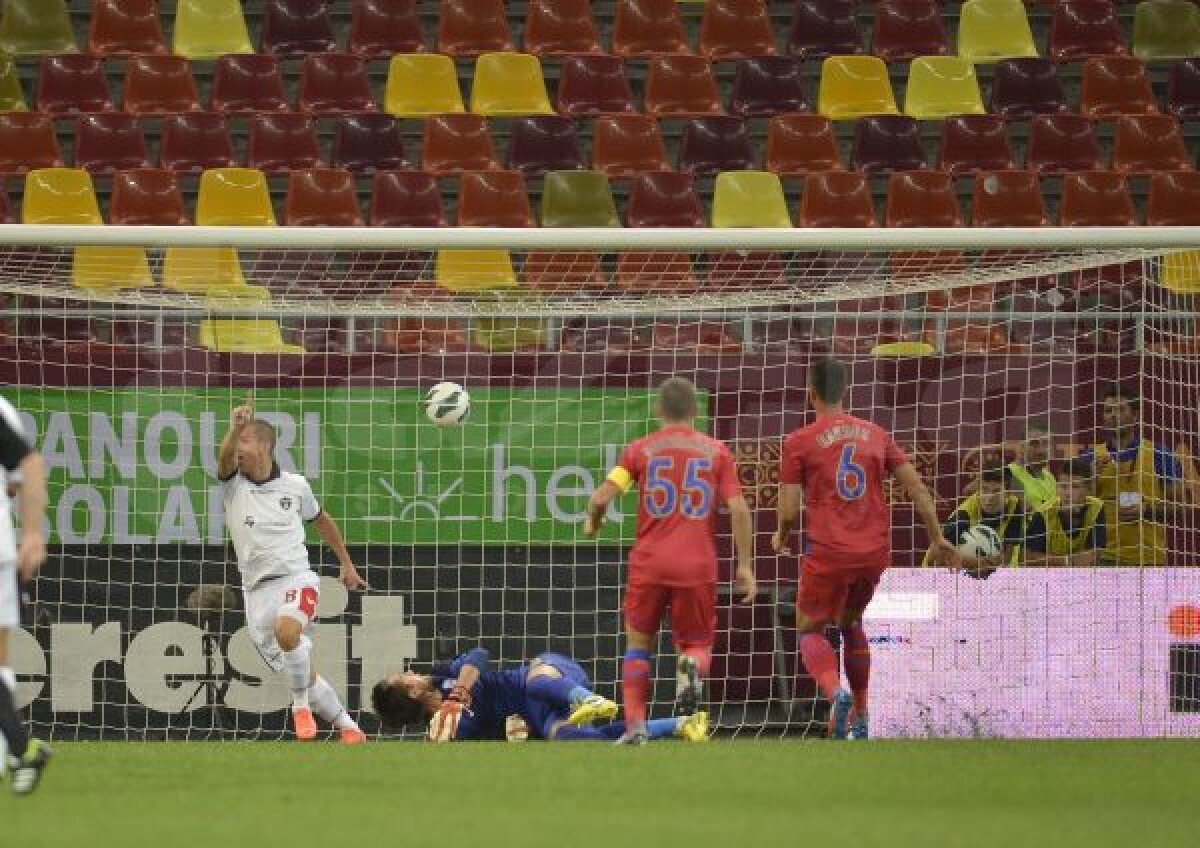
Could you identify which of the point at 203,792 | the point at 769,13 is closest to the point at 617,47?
the point at 769,13

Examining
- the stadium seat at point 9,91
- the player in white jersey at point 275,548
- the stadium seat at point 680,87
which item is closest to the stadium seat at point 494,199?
the stadium seat at point 680,87

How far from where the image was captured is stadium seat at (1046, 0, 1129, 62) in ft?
60.7

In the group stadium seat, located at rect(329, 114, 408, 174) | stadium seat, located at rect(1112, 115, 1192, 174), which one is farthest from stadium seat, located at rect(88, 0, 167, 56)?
stadium seat, located at rect(1112, 115, 1192, 174)

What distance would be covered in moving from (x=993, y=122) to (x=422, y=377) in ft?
20.7

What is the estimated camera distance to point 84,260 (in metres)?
14.2

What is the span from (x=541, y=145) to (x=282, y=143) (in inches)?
80.8

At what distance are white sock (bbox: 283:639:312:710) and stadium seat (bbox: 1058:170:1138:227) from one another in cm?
764

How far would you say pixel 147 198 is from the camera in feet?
52.8

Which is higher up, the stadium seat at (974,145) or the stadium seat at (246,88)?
the stadium seat at (246,88)

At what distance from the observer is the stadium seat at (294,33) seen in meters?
18.0

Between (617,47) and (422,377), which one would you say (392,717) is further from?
(617,47)

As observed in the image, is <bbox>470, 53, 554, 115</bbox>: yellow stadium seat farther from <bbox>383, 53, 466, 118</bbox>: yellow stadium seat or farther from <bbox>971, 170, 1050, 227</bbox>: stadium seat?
<bbox>971, 170, 1050, 227</bbox>: stadium seat

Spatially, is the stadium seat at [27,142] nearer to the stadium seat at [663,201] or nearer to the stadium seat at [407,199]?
the stadium seat at [407,199]

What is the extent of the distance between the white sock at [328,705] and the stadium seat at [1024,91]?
866cm
